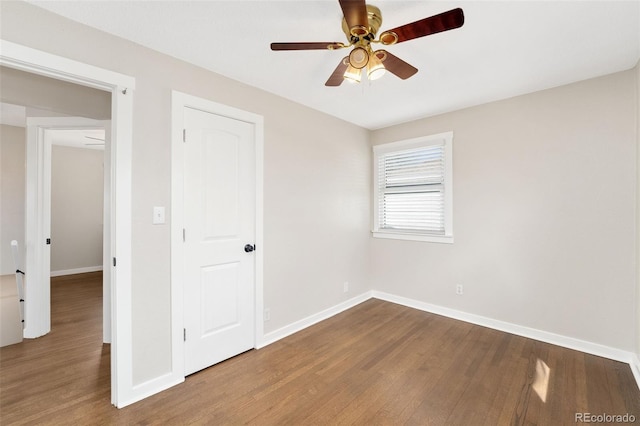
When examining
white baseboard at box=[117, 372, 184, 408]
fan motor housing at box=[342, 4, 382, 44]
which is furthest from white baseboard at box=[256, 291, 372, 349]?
fan motor housing at box=[342, 4, 382, 44]

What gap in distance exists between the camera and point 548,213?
2721mm

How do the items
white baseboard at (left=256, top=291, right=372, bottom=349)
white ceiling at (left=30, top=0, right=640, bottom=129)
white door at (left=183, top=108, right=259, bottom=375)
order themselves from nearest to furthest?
1. white ceiling at (left=30, top=0, right=640, bottom=129)
2. white door at (left=183, top=108, right=259, bottom=375)
3. white baseboard at (left=256, top=291, right=372, bottom=349)

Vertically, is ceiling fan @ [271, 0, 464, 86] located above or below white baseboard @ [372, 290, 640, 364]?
above

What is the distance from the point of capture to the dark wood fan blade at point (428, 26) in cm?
128

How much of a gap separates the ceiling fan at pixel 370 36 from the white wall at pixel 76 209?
20.3ft

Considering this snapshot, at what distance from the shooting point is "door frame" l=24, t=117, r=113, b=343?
111 inches

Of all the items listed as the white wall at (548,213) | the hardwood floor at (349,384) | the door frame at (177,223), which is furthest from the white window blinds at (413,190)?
the door frame at (177,223)

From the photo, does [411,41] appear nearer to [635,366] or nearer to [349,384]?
[349,384]

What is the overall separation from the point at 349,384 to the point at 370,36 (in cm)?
238

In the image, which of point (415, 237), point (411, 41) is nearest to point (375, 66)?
point (411, 41)

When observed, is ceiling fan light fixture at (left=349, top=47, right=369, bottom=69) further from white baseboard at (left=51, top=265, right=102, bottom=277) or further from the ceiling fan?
white baseboard at (left=51, top=265, right=102, bottom=277)

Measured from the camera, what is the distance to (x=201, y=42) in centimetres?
196

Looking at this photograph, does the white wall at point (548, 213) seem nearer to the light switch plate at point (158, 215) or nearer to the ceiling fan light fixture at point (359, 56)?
the ceiling fan light fixture at point (359, 56)

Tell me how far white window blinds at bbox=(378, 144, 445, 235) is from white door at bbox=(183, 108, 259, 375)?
215 centimetres
